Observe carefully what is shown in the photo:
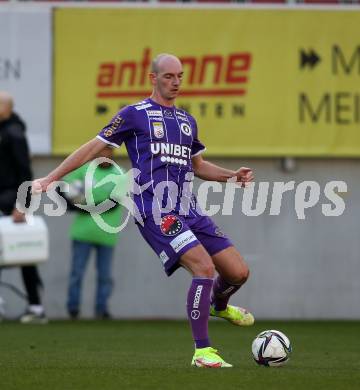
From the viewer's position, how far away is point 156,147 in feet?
26.9

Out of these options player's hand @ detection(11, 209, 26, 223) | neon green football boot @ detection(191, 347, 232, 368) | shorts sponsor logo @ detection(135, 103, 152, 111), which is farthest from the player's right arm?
player's hand @ detection(11, 209, 26, 223)

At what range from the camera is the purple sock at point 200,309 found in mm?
7926

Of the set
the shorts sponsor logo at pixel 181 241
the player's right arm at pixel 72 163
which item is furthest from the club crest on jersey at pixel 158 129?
the shorts sponsor logo at pixel 181 241

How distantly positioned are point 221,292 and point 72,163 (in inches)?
60.7

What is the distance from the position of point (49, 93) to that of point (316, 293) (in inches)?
177

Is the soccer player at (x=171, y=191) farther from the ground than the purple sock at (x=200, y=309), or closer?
farther from the ground

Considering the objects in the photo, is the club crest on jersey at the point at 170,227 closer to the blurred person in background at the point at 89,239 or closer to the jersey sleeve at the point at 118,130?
the jersey sleeve at the point at 118,130

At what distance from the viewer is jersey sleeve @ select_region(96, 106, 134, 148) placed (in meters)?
8.24

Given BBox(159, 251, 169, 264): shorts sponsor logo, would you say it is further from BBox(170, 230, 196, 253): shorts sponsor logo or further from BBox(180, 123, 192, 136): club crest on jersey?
BBox(180, 123, 192, 136): club crest on jersey

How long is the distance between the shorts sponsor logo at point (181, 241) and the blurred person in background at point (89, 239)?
268 inches

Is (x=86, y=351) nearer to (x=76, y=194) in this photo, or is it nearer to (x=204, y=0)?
(x=76, y=194)

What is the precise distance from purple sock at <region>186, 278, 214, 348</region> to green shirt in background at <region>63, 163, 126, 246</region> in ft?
22.4

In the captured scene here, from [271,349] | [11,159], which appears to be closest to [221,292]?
[271,349]

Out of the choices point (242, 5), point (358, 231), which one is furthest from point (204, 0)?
point (358, 231)
